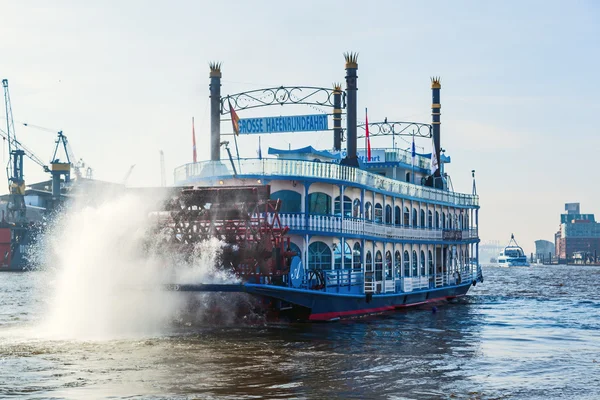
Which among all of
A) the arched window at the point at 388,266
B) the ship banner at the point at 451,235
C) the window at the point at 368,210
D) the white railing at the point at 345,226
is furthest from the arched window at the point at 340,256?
the ship banner at the point at 451,235

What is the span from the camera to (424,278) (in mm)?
38844

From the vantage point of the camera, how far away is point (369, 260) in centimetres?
3428

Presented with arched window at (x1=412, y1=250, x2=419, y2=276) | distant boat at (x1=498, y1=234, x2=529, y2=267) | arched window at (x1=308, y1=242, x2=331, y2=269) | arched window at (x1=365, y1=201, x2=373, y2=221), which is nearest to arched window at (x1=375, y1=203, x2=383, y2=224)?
arched window at (x1=365, y1=201, x2=373, y2=221)

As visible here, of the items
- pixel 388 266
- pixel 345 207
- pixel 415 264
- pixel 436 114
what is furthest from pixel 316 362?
pixel 436 114

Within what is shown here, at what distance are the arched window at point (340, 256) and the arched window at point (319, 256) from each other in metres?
0.37

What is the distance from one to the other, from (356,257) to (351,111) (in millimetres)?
6273

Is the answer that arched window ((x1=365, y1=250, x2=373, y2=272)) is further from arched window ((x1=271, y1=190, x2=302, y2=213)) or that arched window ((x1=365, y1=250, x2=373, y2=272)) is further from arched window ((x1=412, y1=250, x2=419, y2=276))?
arched window ((x1=412, y1=250, x2=419, y2=276))

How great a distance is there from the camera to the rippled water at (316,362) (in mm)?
18281

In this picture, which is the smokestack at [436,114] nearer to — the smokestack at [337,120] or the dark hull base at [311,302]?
the smokestack at [337,120]

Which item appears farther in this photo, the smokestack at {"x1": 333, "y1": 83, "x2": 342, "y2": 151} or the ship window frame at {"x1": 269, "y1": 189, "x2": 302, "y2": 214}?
the smokestack at {"x1": 333, "y1": 83, "x2": 342, "y2": 151}

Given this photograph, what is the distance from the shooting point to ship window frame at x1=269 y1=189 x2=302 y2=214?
30281 millimetres

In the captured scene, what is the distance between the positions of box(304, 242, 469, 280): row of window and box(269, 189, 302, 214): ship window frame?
129 cm

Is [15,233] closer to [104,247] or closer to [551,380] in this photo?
[104,247]

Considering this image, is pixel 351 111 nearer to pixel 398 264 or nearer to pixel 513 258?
pixel 398 264
